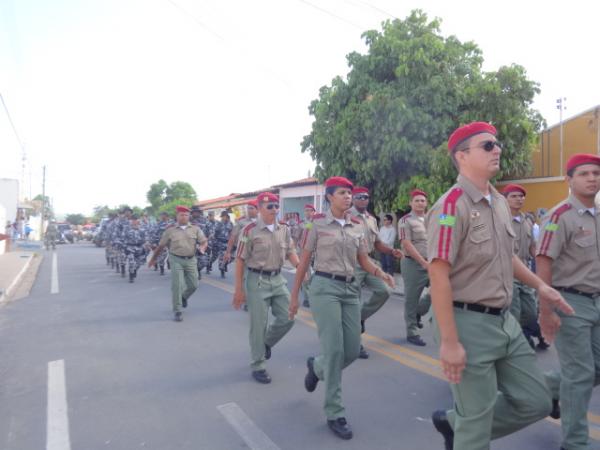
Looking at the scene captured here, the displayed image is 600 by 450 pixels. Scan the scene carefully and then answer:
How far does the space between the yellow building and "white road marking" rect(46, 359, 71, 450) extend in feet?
39.4

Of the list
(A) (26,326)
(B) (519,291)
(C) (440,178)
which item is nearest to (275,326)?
(B) (519,291)

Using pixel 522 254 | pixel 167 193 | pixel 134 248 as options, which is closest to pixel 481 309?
pixel 522 254

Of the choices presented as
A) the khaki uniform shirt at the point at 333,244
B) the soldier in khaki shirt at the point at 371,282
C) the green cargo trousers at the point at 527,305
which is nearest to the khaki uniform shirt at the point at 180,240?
the soldier in khaki shirt at the point at 371,282

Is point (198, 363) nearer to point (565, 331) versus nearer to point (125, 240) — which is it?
point (565, 331)

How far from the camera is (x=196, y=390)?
4742 mm

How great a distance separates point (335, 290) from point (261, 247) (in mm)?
1404

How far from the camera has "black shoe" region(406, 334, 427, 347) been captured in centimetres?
619

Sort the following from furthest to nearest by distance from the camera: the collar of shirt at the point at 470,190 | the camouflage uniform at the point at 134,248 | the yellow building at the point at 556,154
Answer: the camouflage uniform at the point at 134,248 → the yellow building at the point at 556,154 → the collar of shirt at the point at 470,190

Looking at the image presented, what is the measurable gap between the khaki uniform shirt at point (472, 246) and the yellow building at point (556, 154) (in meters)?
11.9

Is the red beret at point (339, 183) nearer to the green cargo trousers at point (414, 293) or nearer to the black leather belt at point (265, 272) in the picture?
the black leather belt at point (265, 272)

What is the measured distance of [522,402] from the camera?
7.98 ft

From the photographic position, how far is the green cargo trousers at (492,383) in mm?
2350

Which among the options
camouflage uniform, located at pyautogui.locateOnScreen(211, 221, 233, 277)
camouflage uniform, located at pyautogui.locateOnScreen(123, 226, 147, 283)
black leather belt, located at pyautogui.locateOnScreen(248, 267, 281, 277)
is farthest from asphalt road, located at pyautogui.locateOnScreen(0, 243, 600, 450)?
camouflage uniform, located at pyautogui.locateOnScreen(211, 221, 233, 277)

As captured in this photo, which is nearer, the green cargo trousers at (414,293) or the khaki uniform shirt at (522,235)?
the khaki uniform shirt at (522,235)
